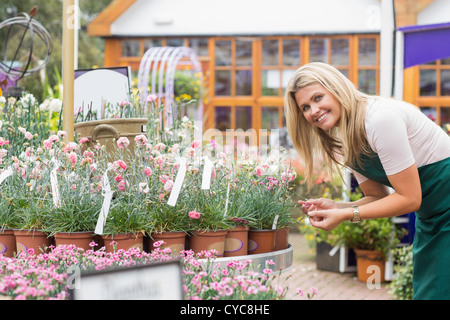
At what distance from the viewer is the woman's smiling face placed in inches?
69.5

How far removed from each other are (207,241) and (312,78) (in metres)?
0.62

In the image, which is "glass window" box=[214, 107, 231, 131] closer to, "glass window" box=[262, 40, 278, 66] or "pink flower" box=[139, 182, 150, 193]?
"glass window" box=[262, 40, 278, 66]

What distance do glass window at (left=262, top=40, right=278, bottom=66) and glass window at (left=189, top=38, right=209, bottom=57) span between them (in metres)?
0.90

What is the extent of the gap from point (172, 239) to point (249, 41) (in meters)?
7.16

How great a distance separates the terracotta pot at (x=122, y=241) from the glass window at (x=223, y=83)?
7.08 metres

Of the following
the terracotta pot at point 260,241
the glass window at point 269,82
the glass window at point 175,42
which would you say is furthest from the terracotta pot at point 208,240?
the glass window at point 175,42

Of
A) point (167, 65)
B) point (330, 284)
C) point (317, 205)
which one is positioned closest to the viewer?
point (317, 205)

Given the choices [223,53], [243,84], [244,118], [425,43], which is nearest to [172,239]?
[425,43]

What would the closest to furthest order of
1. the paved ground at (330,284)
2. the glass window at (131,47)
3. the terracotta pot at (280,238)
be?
the terracotta pot at (280,238), the paved ground at (330,284), the glass window at (131,47)

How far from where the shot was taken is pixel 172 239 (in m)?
1.68

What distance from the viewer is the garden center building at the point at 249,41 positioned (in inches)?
323

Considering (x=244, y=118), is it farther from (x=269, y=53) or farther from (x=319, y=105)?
(x=319, y=105)

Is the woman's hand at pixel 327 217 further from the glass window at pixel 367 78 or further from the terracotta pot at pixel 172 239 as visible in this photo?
the glass window at pixel 367 78

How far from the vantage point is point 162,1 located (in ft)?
28.4
